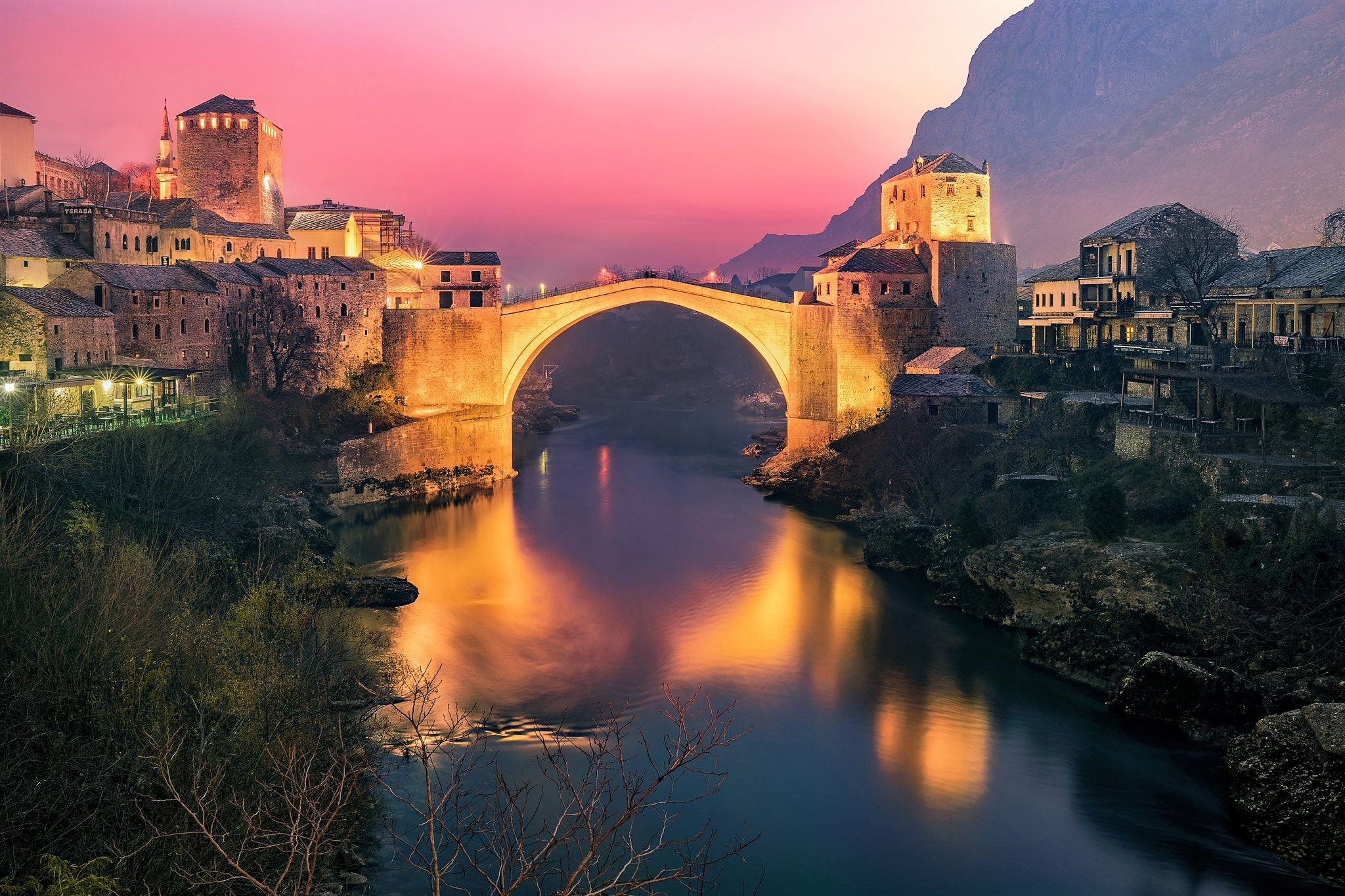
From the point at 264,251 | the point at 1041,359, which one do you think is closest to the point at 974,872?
the point at 1041,359

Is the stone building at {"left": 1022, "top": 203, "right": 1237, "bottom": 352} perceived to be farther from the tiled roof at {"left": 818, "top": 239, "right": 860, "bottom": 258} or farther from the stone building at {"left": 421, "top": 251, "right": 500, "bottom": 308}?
the stone building at {"left": 421, "top": 251, "right": 500, "bottom": 308}

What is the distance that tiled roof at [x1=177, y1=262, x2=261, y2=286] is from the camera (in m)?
27.3

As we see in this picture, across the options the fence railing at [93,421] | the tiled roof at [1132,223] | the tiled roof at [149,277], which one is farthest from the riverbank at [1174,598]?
the tiled roof at [149,277]

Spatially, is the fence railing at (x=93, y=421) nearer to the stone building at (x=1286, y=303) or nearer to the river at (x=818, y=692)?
the river at (x=818, y=692)

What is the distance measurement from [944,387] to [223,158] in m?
23.4

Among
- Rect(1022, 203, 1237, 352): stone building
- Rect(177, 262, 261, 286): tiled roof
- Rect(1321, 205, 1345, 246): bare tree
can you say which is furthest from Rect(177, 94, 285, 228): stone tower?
Rect(1321, 205, 1345, 246): bare tree

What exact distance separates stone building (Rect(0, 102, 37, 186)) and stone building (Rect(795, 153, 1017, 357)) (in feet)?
73.6

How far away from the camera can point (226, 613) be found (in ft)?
45.6

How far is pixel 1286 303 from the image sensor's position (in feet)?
67.3

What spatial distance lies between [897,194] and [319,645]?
2314 centimetres

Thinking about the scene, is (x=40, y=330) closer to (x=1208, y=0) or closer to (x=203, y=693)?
(x=203, y=693)

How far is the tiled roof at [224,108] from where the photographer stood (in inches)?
1443

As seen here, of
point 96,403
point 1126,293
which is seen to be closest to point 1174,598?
point 1126,293

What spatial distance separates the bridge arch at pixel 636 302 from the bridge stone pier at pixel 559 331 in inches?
1.1
